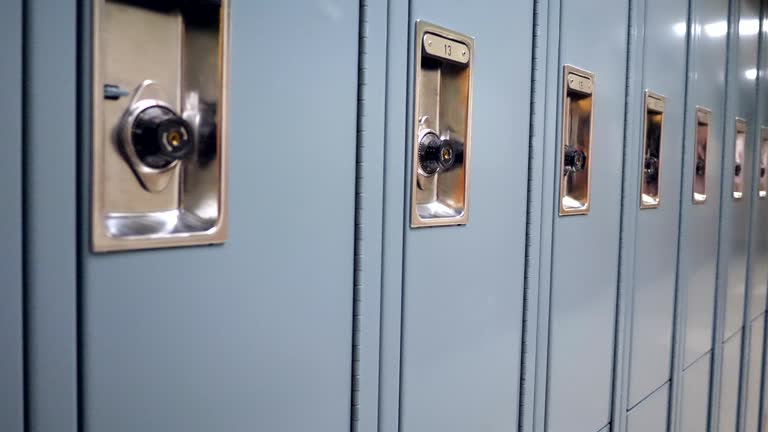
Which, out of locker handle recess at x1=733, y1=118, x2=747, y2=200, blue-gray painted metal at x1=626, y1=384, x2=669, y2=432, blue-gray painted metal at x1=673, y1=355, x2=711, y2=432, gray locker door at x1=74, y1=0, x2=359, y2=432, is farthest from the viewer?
locker handle recess at x1=733, y1=118, x2=747, y2=200

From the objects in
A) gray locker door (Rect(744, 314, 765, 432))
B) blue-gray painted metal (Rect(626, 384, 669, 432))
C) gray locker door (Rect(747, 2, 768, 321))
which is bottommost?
gray locker door (Rect(744, 314, 765, 432))

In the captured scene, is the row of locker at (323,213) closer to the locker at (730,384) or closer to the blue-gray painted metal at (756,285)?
the locker at (730,384)

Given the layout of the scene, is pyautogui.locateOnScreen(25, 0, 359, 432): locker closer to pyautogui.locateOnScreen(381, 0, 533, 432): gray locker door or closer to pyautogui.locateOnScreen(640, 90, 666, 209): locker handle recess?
pyautogui.locateOnScreen(381, 0, 533, 432): gray locker door

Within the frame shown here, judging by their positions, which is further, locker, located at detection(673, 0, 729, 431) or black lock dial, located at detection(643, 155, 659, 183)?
locker, located at detection(673, 0, 729, 431)

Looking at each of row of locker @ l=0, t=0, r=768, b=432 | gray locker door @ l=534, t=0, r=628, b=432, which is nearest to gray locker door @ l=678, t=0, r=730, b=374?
row of locker @ l=0, t=0, r=768, b=432


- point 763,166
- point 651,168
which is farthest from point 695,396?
point 763,166

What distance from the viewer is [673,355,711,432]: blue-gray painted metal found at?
2.78m

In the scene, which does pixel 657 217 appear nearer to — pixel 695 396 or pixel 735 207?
pixel 695 396

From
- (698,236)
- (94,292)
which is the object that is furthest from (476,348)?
(698,236)

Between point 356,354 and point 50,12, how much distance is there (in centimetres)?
70

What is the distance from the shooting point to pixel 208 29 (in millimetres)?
825

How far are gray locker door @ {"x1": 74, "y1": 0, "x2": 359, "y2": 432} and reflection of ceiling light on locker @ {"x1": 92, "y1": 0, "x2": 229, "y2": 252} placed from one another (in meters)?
0.03

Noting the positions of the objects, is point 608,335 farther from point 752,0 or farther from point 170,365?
point 752,0

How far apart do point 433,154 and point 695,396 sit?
2390mm
